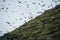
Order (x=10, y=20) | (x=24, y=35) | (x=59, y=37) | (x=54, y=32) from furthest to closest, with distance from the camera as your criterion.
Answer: (x=10, y=20) → (x=24, y=35) → (x=54, y=32) → (x=59, y=37)

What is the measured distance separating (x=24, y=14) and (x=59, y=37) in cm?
489

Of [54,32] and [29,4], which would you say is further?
[29,4]

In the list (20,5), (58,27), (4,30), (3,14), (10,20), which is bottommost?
(58,27)

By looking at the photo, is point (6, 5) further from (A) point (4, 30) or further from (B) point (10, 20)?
(A) point (4, 30)

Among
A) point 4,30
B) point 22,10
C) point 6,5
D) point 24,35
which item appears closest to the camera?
point 24,35

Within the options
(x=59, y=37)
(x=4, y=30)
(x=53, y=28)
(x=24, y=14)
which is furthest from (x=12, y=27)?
(x=59, y=37)

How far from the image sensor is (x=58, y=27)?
383 cm

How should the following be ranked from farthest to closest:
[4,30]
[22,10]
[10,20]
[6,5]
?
[6,5]
[22,10]
[10,20]
[4,30]

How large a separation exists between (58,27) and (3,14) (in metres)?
5.12

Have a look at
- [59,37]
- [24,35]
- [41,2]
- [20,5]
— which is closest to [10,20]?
[20,5]

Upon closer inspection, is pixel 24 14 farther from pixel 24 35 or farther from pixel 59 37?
pixel 59 37

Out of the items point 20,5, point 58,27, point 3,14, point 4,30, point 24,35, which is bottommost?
point 58,27

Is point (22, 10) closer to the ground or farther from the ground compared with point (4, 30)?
farther from the ground

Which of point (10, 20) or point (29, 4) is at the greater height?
point (29, 4)
